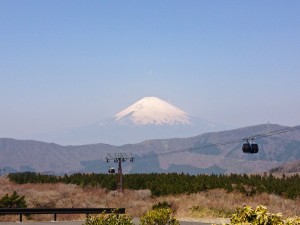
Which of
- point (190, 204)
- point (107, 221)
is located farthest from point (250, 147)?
point (107, 221)

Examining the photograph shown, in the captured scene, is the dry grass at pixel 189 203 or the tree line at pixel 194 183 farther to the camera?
the tree line at pixel 194 183

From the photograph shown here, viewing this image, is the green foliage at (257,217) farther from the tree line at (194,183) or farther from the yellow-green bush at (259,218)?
the tree line at (194,183)

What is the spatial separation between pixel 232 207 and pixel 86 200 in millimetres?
15473

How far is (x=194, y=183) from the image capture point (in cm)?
6425

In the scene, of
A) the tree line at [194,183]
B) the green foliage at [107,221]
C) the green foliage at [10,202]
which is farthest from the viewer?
the tree line at [194,183]

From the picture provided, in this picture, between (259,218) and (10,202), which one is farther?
(10,202)

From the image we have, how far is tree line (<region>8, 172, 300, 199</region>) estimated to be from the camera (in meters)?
55.8

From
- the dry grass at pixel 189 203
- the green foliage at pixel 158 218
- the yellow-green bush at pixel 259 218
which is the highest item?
the yellow-green bush at pixel 259 218

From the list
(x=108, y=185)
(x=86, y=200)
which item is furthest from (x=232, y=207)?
(x=108, y=185)

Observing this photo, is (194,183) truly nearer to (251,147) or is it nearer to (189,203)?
(251,147)

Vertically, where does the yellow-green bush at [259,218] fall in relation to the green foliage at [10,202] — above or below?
above

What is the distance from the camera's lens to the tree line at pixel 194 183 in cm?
5581

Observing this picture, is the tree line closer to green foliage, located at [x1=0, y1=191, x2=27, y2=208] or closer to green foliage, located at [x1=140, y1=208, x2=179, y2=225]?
green foliage, located at [x1=0, y1=191, x2=27, y2=208]

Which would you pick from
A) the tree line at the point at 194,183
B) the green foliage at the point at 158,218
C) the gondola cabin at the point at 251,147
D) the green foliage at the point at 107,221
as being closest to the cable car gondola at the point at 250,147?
the gondola cabin at the point at 251,147
